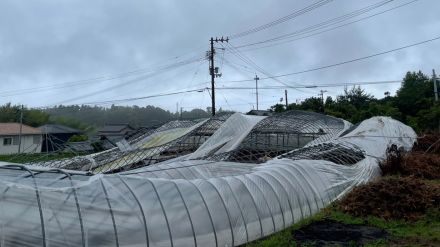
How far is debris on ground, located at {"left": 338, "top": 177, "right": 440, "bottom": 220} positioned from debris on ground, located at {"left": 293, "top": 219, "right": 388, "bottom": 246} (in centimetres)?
98

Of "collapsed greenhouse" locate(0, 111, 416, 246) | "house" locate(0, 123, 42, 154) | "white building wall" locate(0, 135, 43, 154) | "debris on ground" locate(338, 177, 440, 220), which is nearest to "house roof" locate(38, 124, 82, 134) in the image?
"house" locate(0, 123, 42, 154)

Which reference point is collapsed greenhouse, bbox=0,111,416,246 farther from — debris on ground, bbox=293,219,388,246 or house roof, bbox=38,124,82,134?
house roof, bbox=38,124,82,134

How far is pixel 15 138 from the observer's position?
3869cm

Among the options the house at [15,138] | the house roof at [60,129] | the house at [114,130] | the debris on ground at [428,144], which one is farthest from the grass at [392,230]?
the house roof at [60,129]

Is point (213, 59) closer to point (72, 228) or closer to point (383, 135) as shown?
point (383, 135)

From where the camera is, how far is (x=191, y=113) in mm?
67062

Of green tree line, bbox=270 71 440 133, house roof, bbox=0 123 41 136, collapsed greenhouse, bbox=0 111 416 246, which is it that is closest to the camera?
collapsed greenhouse, bbox=0 111 416 246

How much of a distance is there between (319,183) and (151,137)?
15.8m

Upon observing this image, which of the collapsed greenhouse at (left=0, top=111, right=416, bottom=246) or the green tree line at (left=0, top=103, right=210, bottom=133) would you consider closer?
the collapsed greenhouse at (left=0, top=111, right=416, bottom=246)

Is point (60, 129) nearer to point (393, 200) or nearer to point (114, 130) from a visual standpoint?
point (114, 130)

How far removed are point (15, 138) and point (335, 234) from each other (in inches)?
1450

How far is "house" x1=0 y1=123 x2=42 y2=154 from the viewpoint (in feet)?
124

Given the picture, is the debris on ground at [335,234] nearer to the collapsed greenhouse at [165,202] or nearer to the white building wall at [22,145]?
the collapsed greenhouse at [165,202]

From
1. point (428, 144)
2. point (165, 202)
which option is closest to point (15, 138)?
point (428, 144)
